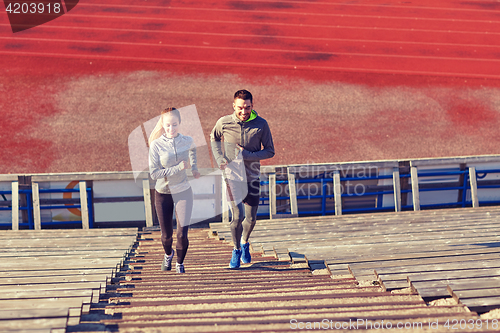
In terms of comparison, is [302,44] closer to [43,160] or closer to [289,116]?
[289,116]

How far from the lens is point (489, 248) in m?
4.89

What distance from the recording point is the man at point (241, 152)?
503 cm

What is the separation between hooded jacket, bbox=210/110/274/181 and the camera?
5.03 m

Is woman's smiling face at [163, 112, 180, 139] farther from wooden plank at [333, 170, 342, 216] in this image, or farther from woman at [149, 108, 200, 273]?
wooden plank at [333, 170, 342, 216]

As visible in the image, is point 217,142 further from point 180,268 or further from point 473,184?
point 473,184

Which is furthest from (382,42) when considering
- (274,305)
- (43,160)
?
(274,305)

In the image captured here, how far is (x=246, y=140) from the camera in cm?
505

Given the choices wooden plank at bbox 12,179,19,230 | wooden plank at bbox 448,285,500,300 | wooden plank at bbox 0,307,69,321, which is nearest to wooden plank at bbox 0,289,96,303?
wooden plank at bbox 0,307,69,321

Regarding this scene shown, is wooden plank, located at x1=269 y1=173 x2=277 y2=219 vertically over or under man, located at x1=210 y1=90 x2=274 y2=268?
under

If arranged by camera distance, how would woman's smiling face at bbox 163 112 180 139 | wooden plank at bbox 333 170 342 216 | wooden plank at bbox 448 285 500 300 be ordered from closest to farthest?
wooden plank at bbox 448 285 500 300 → woman's smiling face at bbox 163 112 180 139 → wooden plank at bbox 333 170 342 216

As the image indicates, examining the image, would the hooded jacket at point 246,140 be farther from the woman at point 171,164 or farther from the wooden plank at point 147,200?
the wooden plank at point 147,200

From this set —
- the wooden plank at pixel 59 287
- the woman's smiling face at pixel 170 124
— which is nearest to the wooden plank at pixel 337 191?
the woman's smiling face at pixel 170 124

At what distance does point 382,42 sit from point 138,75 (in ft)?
32.4

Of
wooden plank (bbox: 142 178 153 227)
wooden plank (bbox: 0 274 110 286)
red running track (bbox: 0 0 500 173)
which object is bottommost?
wooden plank (bbox: 0 274 110 286)
